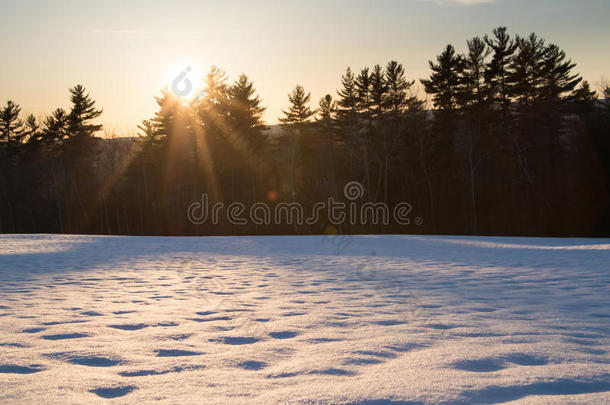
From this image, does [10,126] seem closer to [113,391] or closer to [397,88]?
[397,88]

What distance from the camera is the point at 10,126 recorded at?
123 feet

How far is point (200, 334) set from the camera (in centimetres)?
313

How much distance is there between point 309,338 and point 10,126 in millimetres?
44329

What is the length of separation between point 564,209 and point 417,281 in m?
25.5

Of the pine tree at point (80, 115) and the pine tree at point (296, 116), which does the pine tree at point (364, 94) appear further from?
the pine tree at point (80, 115)

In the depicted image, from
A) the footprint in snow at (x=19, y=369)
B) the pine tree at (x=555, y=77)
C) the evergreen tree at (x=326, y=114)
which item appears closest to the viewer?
the footprint in snow at (x=19, y=369)

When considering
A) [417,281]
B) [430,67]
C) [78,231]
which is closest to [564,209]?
[430,67]

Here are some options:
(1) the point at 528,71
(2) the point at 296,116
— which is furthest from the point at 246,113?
(1) the point at 528,71

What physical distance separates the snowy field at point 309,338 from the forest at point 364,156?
23.5 meters

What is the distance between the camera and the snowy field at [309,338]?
78.2 inches

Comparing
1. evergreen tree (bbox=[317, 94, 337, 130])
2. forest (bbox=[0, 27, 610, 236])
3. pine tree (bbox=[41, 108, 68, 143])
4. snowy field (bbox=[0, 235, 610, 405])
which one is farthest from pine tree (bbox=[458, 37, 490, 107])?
pine tree (bbox=[41, 108, 68, 143])

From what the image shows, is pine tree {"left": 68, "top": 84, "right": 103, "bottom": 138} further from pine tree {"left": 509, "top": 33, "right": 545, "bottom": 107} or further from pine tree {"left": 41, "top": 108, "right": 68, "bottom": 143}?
pine tree {"left": 509, "top": 33, "right": 545, "bottom": 107}

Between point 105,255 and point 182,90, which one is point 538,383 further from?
point 182,90

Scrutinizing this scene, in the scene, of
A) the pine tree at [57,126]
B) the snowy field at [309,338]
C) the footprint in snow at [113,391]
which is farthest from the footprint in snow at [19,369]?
the pine tree at [57,126]
